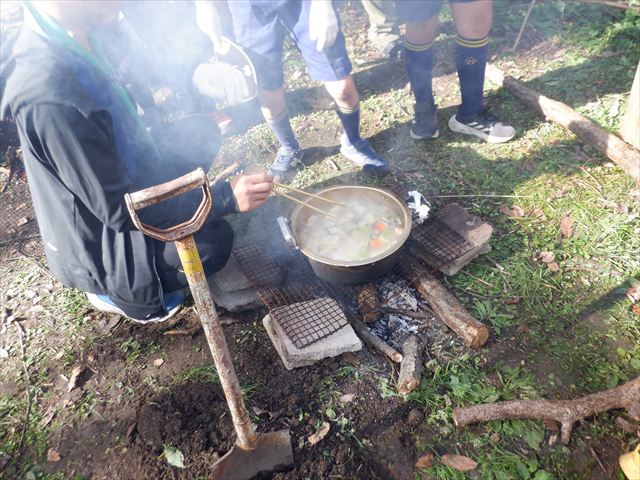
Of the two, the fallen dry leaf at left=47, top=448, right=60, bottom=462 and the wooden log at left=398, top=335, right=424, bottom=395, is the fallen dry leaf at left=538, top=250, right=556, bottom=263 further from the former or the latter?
the fallen dry leaf at left=47, top=448, right=60, bottom=462

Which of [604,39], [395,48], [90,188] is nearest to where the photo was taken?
[90,188]

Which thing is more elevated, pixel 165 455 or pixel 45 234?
pixel 45 234

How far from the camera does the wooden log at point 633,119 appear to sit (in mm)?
4562

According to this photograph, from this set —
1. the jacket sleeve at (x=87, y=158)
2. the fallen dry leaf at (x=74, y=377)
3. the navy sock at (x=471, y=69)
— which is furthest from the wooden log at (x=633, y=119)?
the fallen dry leaf at (x=74, y=377)

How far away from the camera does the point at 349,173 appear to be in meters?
5.20

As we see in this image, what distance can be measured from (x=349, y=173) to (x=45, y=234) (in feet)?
10.4

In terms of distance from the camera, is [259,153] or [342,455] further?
[259,153]

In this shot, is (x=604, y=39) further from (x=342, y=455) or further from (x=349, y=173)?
(x=342, y=455)

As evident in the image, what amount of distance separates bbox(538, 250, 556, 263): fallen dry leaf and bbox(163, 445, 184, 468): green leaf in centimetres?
333

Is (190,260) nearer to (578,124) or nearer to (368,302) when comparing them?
(368,302)

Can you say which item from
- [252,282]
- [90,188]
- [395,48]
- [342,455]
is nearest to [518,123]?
[395,48]

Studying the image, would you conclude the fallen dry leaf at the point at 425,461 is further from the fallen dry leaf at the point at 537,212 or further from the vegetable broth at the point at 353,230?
the fallen dry leaf at the point at 537,212

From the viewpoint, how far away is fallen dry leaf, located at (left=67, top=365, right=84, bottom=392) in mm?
3447

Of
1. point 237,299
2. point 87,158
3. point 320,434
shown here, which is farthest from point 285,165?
point 320,434
